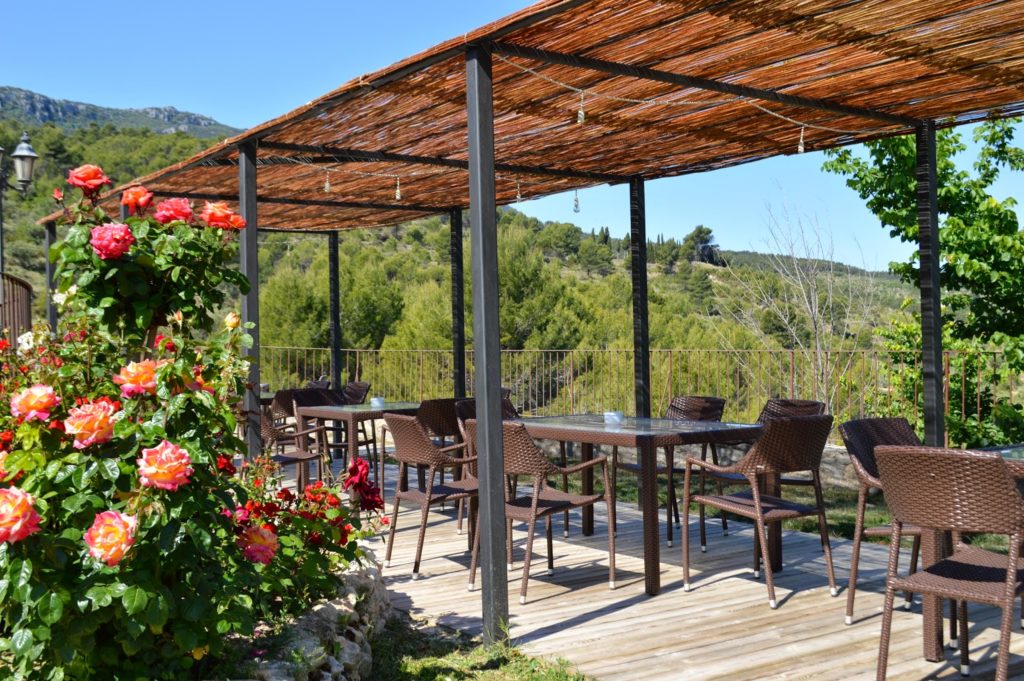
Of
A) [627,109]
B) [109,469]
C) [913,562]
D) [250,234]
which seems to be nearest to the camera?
[109,469]

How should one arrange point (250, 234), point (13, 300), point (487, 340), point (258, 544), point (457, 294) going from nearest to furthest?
1. point (258, 544)
2. point (487, 340)
3. point (250, 234)
4. point (13, 300)
5. point (457, 294)

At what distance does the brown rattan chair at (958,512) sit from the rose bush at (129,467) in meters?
2.11

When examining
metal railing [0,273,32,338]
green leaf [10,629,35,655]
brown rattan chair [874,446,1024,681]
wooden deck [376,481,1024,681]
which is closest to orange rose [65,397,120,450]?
green leaf [10,629,35,655]

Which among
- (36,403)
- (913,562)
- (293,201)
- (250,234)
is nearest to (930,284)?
(913,562)

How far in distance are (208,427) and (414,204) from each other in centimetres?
688

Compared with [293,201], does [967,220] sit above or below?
below

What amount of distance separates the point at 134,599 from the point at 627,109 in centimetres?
397

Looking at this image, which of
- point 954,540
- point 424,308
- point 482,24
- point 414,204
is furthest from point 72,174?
point 424,308

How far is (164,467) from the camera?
A: 252 centimetres

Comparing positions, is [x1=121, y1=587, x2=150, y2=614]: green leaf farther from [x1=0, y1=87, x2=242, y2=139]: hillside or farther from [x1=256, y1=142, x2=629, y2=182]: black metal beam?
[x1=0, y1=87, x2=242, y2=139]: hillside

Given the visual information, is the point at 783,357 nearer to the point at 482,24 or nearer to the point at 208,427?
the point at 482,24

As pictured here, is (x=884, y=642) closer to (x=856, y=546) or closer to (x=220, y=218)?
(x=856, y=546)

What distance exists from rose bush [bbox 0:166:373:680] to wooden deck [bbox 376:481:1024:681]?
1436 millimetres

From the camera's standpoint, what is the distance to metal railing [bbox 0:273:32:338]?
26.4 ft
